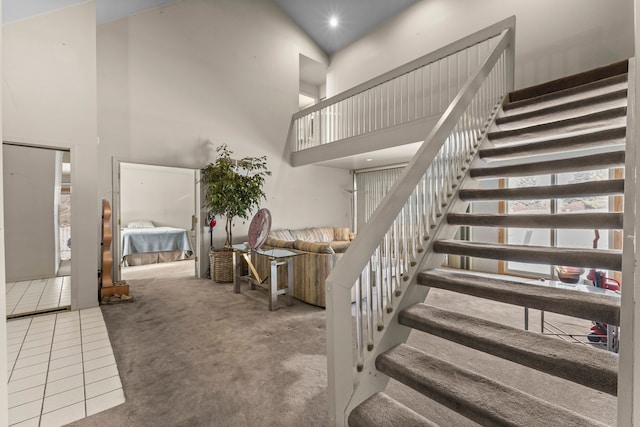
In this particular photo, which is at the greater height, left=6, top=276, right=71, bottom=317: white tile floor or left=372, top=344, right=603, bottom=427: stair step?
left=372, top=344, right=603, bottom=427: stair step

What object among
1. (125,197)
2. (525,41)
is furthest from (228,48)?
(525,41)

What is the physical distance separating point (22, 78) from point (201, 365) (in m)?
3.55

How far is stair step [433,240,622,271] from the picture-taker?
59.1 inches

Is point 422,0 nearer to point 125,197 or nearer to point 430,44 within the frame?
point 430,44

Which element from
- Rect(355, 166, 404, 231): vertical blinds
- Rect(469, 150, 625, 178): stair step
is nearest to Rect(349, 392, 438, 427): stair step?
Rect(469, 150, 625, 178): stair step

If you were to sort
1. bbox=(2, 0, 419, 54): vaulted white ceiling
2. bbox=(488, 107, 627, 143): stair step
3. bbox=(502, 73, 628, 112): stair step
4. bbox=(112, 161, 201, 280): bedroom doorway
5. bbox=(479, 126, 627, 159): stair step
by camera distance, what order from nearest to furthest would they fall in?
bbox=(479, 126, 627, 159): stair step → bbox=(488, 107, 627, 143): stair step → bbox=(502, 73, 628, 112): stair step → bbox=(112, 161, 201, 280): bedroom doorway → bbox=(2, 0, 419, 54): vaulted white ceiling

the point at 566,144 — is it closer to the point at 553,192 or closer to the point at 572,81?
the point at 553,192

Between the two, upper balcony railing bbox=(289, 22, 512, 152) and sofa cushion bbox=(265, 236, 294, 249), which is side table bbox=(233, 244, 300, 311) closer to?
sofa cushion bbox=(265, 236, 294, 249)

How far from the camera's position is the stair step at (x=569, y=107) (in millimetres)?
2523

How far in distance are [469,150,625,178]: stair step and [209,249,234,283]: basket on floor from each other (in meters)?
3.98

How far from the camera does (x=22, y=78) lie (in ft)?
10.5

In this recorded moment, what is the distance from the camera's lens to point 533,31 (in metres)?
4.68

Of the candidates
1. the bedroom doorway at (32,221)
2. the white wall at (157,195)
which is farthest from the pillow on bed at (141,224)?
the bedroom doorway at (32,221)

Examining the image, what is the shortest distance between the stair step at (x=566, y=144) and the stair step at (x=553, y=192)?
51 cm
